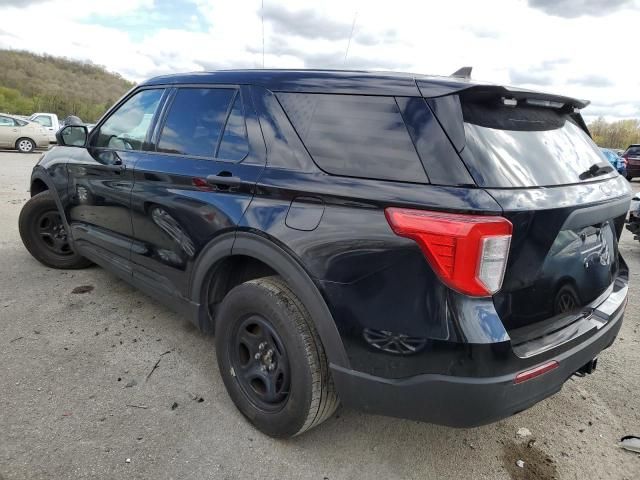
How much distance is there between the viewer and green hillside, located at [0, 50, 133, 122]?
58.1m

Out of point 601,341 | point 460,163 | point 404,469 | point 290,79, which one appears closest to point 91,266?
point 290,79

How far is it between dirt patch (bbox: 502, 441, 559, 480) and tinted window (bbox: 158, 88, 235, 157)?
2.23m

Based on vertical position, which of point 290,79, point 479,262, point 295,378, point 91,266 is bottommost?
point 91,266

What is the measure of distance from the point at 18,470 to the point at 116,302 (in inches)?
73.9

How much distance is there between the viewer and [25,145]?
18.0 m

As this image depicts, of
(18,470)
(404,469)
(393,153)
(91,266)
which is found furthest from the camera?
(91,266)

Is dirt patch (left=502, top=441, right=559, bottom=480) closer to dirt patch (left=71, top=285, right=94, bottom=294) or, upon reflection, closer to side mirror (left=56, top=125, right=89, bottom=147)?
dirt patch (left=71, top=285, right=94, bottom=294)

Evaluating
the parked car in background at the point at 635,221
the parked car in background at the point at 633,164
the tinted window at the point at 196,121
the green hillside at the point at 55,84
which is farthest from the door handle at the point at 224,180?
the green hillside at the point at 55,84

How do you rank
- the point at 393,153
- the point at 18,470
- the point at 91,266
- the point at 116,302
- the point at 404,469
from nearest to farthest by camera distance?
the point at 393,153
the point at 18,470
the point at 404,469
the point at 116,302
the point at 91,266

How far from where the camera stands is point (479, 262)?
5.27ft

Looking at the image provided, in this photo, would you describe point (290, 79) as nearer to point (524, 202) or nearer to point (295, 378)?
point (524, 202)

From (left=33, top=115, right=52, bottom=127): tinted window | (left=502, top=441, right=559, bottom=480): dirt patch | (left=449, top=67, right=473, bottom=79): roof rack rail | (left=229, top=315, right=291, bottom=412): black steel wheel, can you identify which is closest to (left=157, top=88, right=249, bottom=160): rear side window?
(left=229, top=315, right=291, bottom=412): black steel wheel

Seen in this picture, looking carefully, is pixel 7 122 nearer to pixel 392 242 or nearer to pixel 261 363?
pixel 261 363

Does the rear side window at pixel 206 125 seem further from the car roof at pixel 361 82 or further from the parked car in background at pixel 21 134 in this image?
the parked car in background at pixel 21 134
